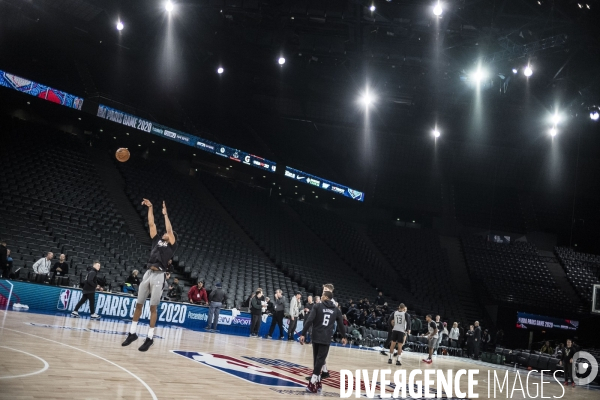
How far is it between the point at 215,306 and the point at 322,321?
9.17m

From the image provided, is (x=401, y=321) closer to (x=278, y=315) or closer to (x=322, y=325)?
(x=278, y=315)

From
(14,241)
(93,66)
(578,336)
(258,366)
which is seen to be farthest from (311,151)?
(258,366)

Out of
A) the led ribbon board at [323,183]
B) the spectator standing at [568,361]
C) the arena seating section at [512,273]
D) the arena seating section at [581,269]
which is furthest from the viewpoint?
the led ribbon board at [323,183]

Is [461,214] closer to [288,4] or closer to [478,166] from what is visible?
[478,166]

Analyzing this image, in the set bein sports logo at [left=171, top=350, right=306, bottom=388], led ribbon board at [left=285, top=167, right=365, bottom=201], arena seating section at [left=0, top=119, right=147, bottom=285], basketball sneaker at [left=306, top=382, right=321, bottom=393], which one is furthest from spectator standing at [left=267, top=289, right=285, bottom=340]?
led ribbon board at [left=285, top=167, right=365, bottom=201]

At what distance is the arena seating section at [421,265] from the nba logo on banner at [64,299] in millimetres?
17448

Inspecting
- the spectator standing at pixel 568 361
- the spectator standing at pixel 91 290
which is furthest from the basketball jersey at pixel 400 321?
the spectator standing at pixel 91 290

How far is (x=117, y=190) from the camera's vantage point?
2336 centimetres

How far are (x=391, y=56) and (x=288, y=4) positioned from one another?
528 cm

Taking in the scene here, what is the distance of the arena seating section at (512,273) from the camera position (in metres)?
27.8

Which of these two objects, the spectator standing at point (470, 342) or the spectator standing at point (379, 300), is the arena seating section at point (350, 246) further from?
the spectator standing at point (470, 342)

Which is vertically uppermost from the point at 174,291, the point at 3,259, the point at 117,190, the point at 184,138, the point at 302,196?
the point at 184,138

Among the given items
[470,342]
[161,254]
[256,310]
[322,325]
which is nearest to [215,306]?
[256,310]

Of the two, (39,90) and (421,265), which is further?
(421,265)
